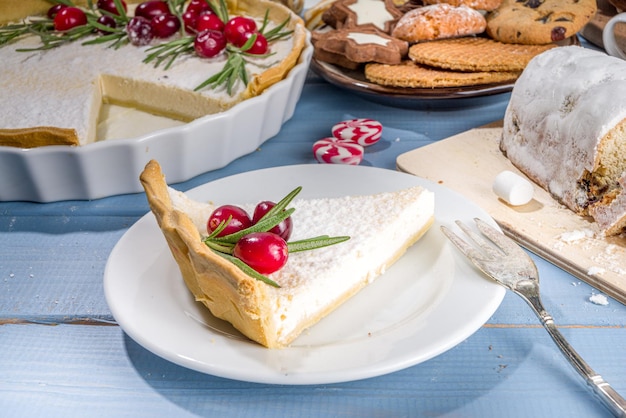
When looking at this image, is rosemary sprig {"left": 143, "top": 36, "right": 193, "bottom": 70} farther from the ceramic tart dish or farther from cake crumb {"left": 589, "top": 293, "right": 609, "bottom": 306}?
cake crumb {"left": 589, "top": 293, "right": 609, "bottom": 306}

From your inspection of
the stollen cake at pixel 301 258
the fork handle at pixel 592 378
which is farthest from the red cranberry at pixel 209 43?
the fork handle at pixel 592 378

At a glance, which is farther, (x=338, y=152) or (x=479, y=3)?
(x=479, y=3)

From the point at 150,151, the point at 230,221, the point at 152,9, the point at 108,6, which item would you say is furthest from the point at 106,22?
the point at 230,221

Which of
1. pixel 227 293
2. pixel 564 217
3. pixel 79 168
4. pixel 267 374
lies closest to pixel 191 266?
pixel 227 293

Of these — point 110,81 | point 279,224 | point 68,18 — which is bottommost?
point 110,81

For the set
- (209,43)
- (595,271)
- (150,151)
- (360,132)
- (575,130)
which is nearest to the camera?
(595,271)

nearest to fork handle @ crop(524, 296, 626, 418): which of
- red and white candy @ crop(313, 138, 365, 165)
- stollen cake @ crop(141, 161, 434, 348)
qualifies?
stollen cake @ crop(141, 161, 434, 348)

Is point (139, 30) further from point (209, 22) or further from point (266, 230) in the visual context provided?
point (266, 230)
